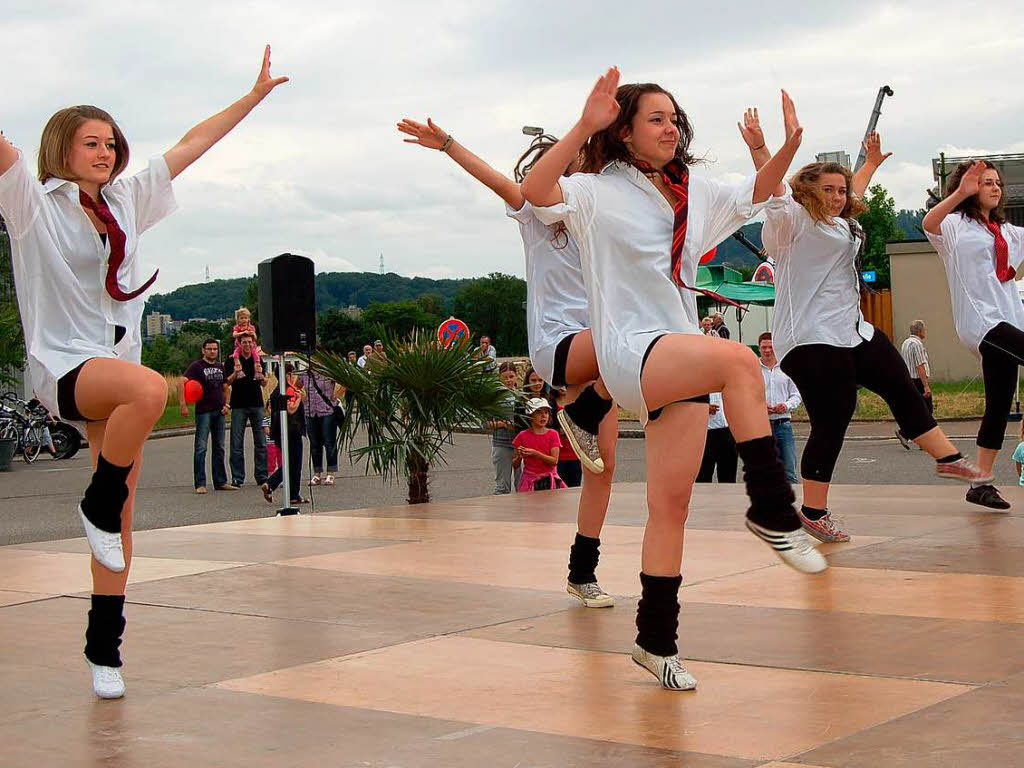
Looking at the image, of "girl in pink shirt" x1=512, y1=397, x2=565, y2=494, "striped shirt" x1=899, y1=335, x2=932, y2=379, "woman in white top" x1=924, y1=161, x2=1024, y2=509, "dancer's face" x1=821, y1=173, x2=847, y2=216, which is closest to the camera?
"dancer's face" x1=821, y1=173, x2=847, y2=216

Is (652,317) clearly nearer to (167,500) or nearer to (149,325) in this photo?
(167,500)

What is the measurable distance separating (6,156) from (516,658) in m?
2.33

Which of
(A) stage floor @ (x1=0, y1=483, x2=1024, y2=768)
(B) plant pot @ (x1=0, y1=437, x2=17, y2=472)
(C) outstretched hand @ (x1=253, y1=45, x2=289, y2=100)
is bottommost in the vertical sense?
(B) plant pot @ (x1=0, y1=437, x2=17, y2=472)

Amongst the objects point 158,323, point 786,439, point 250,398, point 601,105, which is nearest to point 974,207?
point 601,105

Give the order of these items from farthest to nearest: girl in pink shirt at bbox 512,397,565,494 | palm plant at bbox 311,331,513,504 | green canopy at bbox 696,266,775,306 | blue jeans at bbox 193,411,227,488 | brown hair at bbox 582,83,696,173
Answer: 1. green canopy at bbox 696,266,775,306
2. blue jeans at bbox 193,411,227,488
3. girl in pink shirt at bbox 512,397,565,494
4. palm plant at bbox 311,331,513,504
5. brown hair at bbox 582,83,696,173

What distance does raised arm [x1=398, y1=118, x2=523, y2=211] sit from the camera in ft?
14.8

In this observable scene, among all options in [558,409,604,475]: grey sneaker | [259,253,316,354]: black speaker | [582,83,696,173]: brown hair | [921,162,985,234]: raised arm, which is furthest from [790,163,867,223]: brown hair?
[259,253,316,354]: black speaker

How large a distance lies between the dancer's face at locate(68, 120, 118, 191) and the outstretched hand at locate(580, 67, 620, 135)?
5.23 feet

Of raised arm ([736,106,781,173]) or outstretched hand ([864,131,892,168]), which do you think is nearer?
raised arm ([736,106,781,173])

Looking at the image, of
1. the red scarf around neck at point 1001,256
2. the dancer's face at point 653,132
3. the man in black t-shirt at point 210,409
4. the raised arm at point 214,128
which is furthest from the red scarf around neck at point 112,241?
the man in black t-shirt at point 210,409

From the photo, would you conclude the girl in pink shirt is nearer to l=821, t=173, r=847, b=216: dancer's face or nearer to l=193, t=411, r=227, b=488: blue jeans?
l=821, t=173, r=847, b=216: dancer's face

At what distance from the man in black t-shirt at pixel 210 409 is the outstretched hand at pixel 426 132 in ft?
39.2

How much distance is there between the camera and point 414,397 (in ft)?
36.9

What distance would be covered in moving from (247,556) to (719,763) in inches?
183
